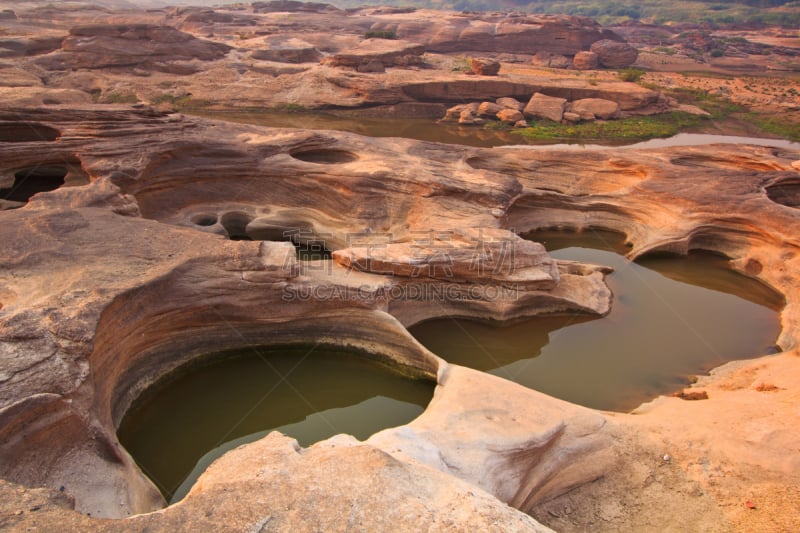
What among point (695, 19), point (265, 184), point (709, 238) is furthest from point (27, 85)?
point (695, 19)

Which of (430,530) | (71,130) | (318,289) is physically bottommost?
(318,289)

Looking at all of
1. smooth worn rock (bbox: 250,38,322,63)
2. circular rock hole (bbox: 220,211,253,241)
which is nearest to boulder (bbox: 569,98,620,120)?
smooth worn rock (bbox: 250,38,322,63)

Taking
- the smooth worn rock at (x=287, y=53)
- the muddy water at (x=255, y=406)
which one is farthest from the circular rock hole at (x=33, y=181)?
the smooth worn rock at (x=287, y=53)

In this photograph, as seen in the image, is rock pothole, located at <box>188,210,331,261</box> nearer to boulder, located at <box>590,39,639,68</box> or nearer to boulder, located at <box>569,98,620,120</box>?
boulder, located at <box>569,98,620,120</box>

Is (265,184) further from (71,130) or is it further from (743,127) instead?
(743,127)

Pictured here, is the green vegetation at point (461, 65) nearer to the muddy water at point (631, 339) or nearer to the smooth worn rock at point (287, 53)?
the smooth worn rock at point (287, 53)

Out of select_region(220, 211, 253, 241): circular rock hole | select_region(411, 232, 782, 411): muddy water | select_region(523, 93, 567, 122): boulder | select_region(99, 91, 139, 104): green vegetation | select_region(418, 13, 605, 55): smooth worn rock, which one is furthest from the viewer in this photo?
select_region(418, 13, 605, 55): smooth worn rock
